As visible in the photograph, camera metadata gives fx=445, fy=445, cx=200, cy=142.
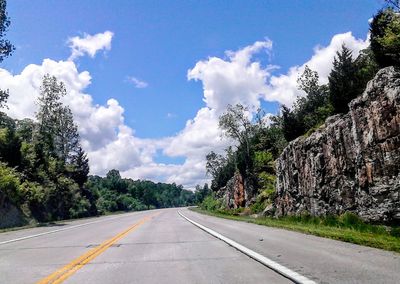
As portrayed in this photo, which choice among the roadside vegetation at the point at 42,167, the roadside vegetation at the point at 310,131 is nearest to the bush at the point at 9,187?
the roadside vegetation at the point at 42,167

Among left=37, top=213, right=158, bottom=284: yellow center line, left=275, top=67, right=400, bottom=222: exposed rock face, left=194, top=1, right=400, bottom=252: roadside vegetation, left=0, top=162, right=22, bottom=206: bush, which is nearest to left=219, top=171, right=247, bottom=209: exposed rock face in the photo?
left=194, top=1, right=400, bottom=252: roadside vegetation

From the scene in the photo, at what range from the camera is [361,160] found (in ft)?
64.3

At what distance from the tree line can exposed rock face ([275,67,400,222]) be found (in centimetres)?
380

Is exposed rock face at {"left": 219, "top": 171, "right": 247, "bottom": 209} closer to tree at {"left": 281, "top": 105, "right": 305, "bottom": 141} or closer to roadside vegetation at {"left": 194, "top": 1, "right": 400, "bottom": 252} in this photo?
roadside vegetation at {"left": 194, "top": 1, "right": 400, "bottom": 252}

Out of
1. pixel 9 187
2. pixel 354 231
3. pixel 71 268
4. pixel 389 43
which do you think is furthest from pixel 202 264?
pixel 9 187

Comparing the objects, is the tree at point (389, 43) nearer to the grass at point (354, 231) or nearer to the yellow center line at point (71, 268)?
the grass at point (354, 231)

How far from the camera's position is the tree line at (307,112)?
25.6 meters

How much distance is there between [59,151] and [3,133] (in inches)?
1140

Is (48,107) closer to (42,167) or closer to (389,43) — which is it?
(42,167)

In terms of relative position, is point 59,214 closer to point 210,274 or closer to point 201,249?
point 201,249

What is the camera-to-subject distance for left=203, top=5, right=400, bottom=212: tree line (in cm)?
2556

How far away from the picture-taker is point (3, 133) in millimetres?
48250

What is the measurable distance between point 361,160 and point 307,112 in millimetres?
42396

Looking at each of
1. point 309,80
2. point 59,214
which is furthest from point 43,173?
point 309,80
